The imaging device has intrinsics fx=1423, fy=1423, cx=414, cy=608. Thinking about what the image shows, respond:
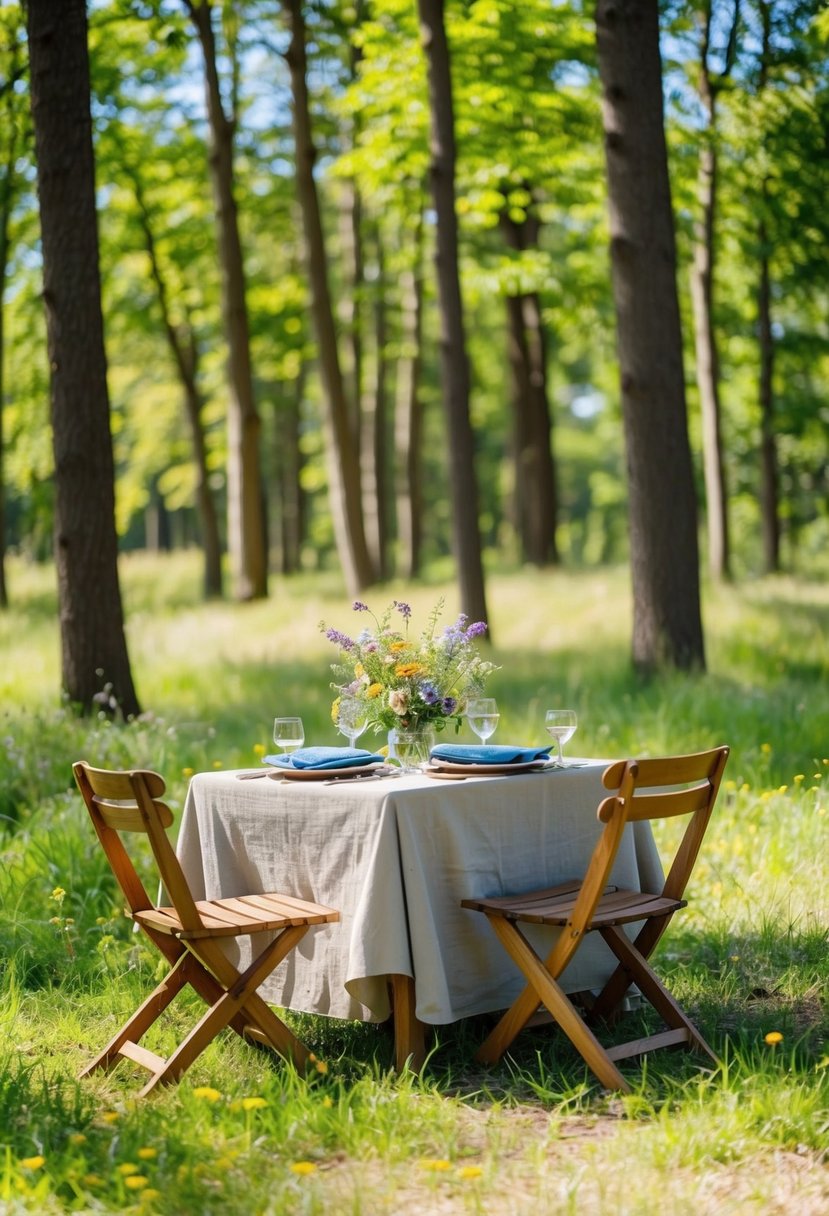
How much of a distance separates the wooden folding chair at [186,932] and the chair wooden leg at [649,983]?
1056 mm

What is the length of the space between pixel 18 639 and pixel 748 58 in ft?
33.4

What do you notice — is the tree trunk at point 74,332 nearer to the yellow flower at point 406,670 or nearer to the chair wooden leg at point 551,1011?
the yellow flower at point 406,670

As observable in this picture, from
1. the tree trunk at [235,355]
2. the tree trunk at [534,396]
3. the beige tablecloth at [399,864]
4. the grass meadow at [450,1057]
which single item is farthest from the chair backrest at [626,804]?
the tree trunk at [534,396]

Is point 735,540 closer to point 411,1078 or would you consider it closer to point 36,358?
point 36,358

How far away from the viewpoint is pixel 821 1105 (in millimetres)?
4270

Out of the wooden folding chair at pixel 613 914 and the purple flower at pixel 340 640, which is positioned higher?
the purple flower at pixel 340 640

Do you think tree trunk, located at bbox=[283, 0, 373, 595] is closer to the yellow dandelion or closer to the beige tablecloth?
the beige tablecloth

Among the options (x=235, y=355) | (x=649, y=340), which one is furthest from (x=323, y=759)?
(x=235, y=355)

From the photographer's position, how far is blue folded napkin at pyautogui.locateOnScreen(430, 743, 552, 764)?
16.8ft

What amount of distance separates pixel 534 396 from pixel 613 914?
17.3 meters

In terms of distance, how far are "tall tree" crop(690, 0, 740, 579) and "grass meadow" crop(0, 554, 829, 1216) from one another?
6518 millimetres

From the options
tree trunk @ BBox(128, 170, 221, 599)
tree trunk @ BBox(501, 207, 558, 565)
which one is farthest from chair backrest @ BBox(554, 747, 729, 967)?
tree trunk @ BBox(128, 170, 221, 599)

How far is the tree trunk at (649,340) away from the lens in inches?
395

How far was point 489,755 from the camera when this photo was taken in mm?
5125
